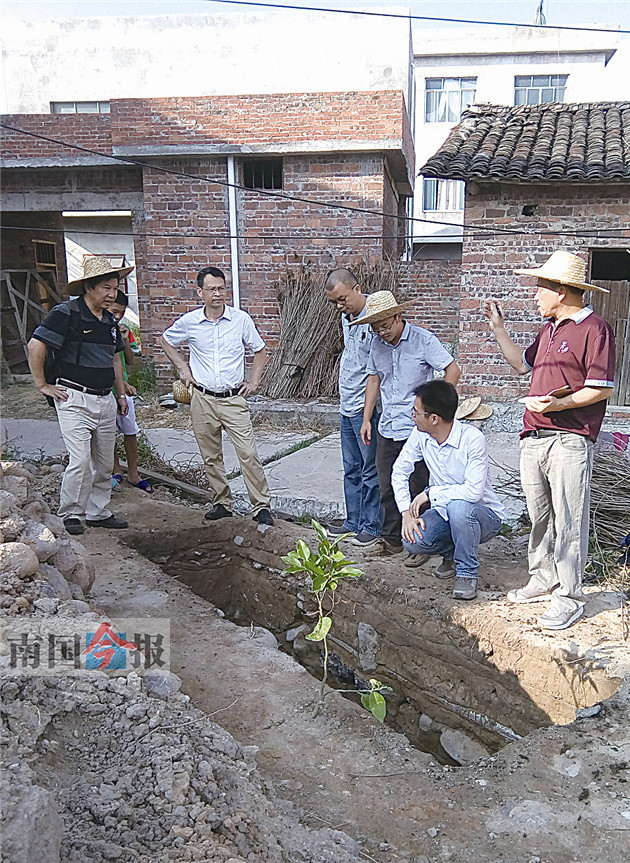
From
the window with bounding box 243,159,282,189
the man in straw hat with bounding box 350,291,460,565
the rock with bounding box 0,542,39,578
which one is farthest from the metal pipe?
the rock with bounding box 0,542,39,578

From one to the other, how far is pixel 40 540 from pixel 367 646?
205 cm

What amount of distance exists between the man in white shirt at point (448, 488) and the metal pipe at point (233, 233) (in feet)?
23.1

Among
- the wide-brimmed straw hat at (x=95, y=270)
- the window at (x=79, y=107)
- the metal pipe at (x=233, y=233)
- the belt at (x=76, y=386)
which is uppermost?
the window at (x=79, y=107)

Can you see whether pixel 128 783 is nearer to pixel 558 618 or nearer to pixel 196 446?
pixel 558 618

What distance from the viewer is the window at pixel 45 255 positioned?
13992mm

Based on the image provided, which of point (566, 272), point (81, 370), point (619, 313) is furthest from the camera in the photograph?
point (619, 313)

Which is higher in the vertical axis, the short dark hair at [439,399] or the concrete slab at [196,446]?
the short dark hair at [439,399]

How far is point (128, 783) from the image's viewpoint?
2.08 meters

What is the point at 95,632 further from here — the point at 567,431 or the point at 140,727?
the point at 567,431

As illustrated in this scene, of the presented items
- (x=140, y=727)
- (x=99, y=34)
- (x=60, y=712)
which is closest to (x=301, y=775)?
(x=140, y=727)

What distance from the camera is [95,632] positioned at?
2807 mm

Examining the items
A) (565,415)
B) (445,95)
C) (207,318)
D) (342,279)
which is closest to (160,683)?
(565,415)

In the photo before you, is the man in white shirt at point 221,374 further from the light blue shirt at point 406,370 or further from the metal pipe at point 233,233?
the metal pipe at point 233,233

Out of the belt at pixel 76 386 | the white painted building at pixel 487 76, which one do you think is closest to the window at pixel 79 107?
the white painted building at pixel 487 76
